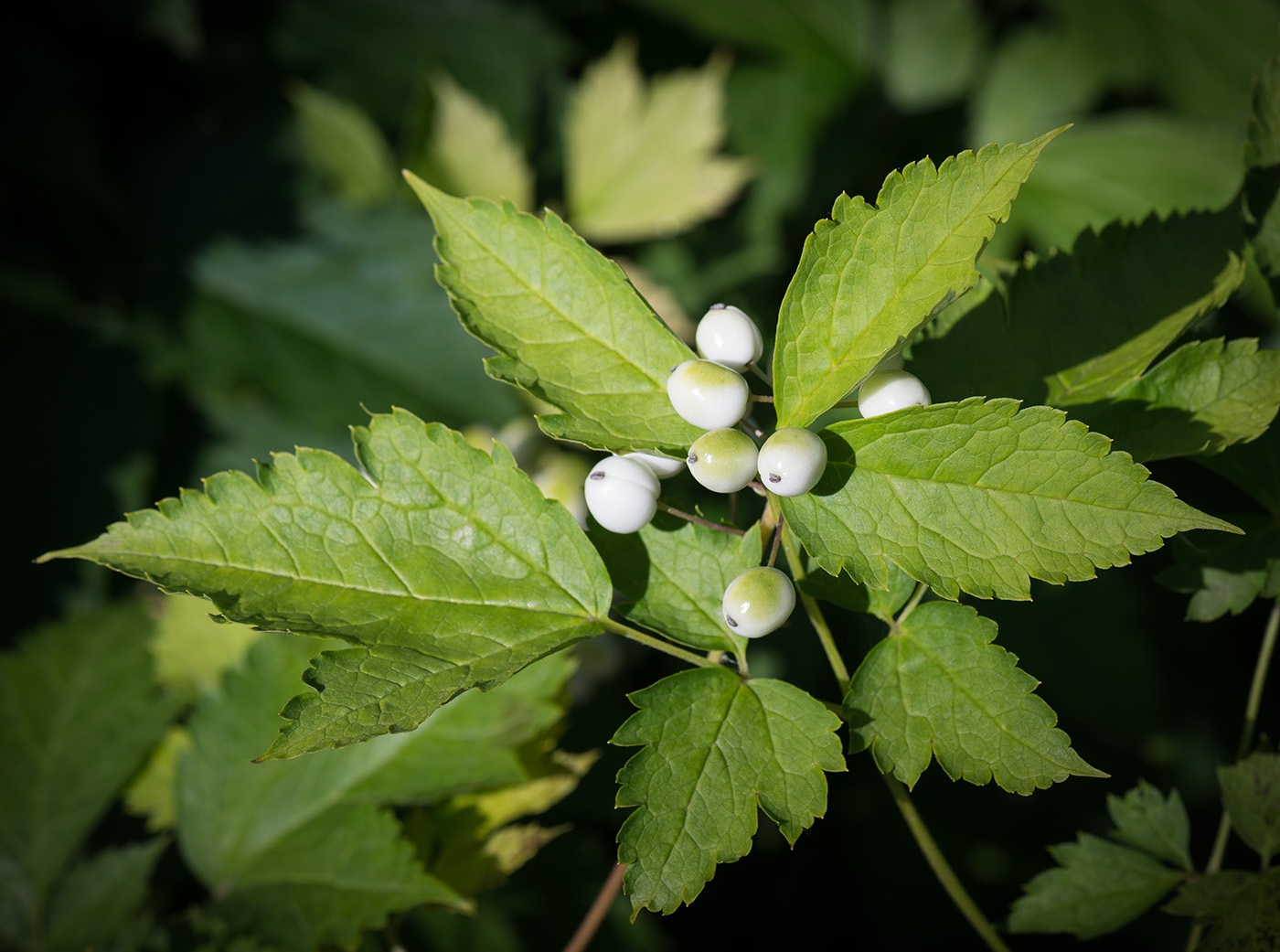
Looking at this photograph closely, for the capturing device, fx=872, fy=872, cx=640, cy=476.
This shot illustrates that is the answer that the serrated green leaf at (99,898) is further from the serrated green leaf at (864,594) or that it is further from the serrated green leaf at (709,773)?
the serrated green leaf at (864,594)

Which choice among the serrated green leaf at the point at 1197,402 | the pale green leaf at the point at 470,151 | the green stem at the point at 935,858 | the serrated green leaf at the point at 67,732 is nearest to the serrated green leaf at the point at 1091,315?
the serrated green leaf at the point at 1197,402

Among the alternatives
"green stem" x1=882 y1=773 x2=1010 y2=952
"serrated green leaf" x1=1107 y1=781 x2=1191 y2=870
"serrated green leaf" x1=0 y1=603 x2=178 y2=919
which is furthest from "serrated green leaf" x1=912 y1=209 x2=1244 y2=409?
"serrated green leaf" x1=0 y1=603 x2=178 y2=919

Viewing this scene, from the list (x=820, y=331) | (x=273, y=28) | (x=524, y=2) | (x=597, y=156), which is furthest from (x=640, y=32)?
(x=820, y=331)

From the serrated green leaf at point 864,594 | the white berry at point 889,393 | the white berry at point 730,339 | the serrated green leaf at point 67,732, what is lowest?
the serrated green leaf at point 67,732

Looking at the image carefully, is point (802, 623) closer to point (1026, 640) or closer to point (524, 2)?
point (1026, 640)

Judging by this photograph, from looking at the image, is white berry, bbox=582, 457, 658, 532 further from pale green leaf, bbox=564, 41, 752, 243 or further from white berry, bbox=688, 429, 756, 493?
pale green leaf, bbox=564, 41, 752, 243

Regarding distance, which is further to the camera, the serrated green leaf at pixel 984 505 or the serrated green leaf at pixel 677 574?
the serrated green leaf at pixel 677 574

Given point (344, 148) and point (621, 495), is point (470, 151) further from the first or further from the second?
point (621, 495)
